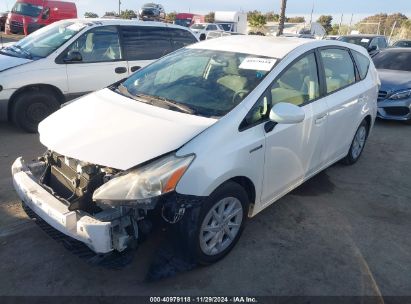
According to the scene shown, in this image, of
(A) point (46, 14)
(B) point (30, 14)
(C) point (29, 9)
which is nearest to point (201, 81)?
(A) point (46, 14)

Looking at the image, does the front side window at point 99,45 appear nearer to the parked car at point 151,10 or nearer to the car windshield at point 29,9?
the car windshield at point 29,9

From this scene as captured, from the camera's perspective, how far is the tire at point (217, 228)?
256 centimetres

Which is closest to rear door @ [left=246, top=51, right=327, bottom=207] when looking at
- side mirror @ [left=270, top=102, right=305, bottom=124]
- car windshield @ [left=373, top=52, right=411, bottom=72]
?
side mirror @ [left=270, top=102, right=305, bottom=124]

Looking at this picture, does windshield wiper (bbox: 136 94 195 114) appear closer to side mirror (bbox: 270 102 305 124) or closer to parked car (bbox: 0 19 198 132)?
side mirror (bbox: 270 102 305 124)

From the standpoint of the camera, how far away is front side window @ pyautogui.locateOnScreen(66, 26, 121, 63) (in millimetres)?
5777

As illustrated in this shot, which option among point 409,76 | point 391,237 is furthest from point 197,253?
point 409,76

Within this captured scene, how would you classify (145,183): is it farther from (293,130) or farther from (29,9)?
(29,9)

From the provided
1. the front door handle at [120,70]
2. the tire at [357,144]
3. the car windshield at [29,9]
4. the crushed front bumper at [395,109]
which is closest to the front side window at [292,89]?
the tire at [357,144]

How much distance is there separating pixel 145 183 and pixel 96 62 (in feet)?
13.7

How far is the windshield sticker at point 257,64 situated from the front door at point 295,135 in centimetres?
14

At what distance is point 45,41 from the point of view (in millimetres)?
5828

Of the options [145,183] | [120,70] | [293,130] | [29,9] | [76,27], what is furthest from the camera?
[29,9]

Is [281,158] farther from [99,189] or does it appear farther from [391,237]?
[99,189]

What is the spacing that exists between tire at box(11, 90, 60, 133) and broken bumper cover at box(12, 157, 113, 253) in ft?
10.0
